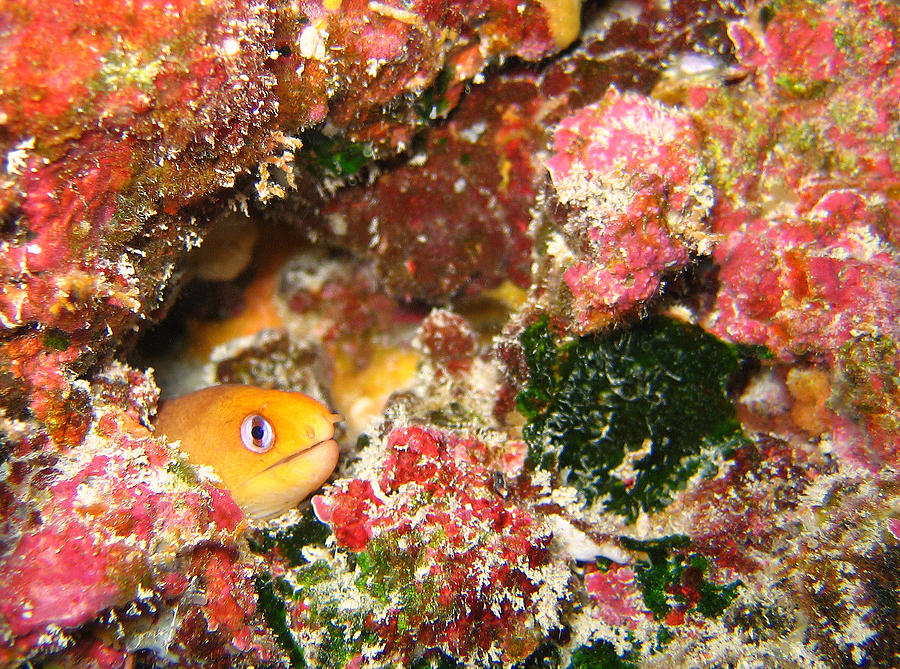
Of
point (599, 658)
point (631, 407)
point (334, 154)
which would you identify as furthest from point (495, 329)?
point (599, 658)

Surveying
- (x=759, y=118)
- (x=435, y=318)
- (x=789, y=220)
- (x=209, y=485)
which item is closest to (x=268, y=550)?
(x=209, y=485)

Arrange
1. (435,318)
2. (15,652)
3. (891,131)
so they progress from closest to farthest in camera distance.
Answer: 1. (15,652)
2. (891,131)
3. (435,318)

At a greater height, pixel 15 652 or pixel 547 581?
pixel 15 652

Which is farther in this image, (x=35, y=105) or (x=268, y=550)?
(x=268, y=550)

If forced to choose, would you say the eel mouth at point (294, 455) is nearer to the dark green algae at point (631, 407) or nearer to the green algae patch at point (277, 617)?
the green algae patch at point (277, 617)

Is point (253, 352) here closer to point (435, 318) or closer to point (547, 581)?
point (435, 318)

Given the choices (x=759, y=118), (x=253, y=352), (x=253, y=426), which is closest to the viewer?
(x=253, y=426)

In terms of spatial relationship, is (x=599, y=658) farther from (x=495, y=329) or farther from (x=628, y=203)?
(x=628, y=203)

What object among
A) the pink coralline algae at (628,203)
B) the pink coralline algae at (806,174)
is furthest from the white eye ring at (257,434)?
the pink coralline algae at (806,174)
